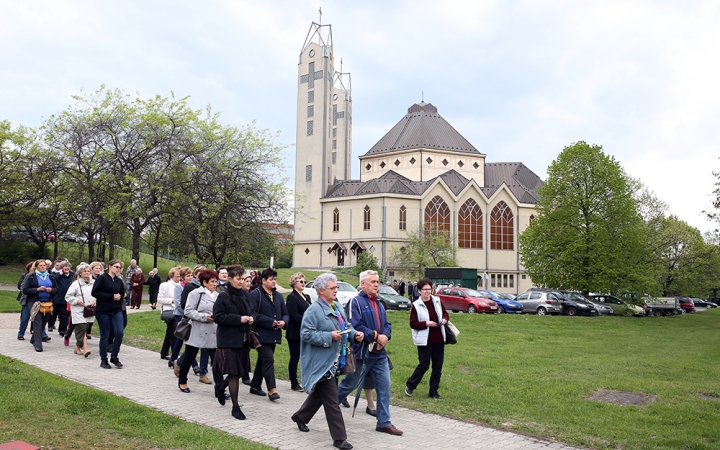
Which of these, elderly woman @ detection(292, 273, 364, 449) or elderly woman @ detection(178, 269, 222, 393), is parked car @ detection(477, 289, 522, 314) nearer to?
elderly woman @ detection(178, 269, 222, 393)

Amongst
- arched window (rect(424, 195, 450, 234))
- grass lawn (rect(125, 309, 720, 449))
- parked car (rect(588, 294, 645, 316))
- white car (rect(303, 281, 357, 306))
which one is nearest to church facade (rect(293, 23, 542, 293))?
arched window (rect(424, 195, 450, 234))

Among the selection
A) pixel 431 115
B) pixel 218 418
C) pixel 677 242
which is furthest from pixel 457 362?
pixel 431 115

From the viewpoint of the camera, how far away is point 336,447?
6875mm

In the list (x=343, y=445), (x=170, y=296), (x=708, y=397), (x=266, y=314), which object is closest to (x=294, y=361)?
(x=266, y=314)

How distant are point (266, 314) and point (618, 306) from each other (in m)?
32.9

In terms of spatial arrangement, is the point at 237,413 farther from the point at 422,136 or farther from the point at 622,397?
the point at 422,136

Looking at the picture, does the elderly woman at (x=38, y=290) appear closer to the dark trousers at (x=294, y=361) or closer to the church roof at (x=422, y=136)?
the dark trousers at (x=294, y=361)

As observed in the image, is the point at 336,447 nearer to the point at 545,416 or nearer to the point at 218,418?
the point at 218,418

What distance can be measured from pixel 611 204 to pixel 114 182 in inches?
1222

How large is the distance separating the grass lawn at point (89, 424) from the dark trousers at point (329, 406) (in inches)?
33.4

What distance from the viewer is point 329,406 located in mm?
7004

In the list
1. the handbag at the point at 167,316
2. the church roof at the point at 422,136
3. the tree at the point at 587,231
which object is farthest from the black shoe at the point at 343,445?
the church roof at the point at 422,136

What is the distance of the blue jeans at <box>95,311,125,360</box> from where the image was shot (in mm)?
11203

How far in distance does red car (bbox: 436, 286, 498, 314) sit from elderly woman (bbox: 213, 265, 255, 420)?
83.2ft
